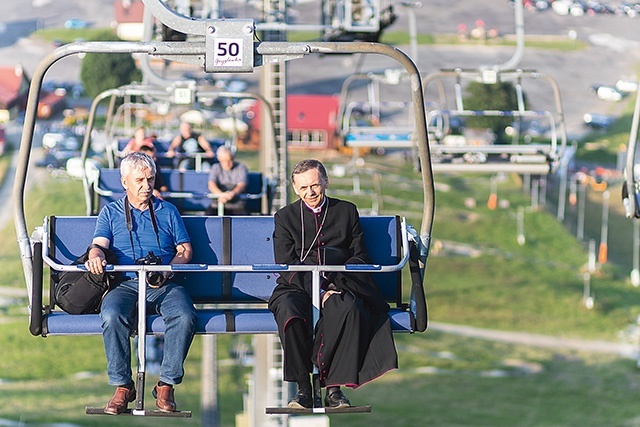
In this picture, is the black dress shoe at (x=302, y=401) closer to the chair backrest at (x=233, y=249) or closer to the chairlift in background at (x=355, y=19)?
the chair backrest at (x=233, y=249)

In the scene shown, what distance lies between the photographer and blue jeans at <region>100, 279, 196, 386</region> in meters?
7.53

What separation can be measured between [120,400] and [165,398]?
0.24 m

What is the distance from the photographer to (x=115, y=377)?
7543 millimetres

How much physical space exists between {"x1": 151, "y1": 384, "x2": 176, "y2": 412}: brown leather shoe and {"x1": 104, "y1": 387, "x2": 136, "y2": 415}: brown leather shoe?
0.13m

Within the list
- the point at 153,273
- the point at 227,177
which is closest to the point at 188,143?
the point at 227,177

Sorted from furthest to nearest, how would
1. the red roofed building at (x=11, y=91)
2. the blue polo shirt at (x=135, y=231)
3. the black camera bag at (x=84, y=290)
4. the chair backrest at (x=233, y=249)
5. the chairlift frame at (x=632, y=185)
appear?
the red roofed building at (x=11, y=91)
the chairlift frame at (x=632, y=185)
the chair backrest at (x=233, y=249)
the blue polo shirt at (x=135, y=231)
the black camera bag at (x=84, y=290)

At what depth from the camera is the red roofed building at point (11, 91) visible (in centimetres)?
5100

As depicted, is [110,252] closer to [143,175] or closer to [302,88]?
[143,175]

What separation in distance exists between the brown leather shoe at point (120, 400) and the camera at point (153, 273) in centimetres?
60

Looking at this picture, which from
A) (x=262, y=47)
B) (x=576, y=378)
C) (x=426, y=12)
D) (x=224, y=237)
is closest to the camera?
(x=262, y=47)

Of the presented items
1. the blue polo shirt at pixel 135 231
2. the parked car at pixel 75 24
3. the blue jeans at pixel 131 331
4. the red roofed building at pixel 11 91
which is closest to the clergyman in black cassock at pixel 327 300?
A: the blue jeans at pixel 131 331

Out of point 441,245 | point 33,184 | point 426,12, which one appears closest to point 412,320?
point 441,245

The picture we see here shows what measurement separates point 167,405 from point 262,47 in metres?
1.94

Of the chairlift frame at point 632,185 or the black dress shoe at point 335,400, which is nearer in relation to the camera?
the black dress shoe at point 335,400
